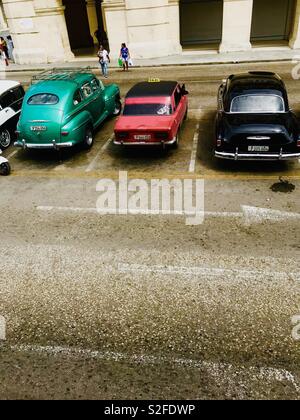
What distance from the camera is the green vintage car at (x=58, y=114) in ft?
A: 33.1

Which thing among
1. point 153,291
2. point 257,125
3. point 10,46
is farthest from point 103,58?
point 153,291

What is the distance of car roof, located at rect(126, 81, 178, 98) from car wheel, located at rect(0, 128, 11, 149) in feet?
14.6

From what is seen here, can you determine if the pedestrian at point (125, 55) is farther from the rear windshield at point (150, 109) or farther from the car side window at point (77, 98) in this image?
the rear windshield at point (150, 109)

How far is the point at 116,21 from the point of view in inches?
910

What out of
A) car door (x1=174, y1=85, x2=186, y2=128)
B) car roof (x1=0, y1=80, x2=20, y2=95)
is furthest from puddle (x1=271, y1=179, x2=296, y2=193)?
car roof (x1=0, y1=80, x2=20, y2=95)

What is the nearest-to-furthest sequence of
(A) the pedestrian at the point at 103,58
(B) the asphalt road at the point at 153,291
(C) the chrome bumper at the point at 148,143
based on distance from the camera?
(B) the asphalt road at the point at 153,291 < (C) the chrome bumper at the point at 148,143 < (A) the pedestrian at the point at 103,58

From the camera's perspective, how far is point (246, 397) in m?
4.33

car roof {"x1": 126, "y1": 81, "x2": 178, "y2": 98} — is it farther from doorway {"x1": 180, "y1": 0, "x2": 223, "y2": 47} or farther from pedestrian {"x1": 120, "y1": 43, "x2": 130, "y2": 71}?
doorway {"x1": 180, "y1": 0, "x2": 223, "y2": 47}

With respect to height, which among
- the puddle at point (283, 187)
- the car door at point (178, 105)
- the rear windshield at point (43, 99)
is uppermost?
the rear windshield at point (43, 99)

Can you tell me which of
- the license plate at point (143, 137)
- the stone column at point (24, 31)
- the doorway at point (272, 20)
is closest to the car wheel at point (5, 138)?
Result: the license plate at point (143, 137)

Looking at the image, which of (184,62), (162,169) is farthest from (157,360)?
(184,62)

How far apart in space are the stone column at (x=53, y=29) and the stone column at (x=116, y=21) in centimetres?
351

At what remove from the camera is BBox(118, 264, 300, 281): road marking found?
599 centimetres
